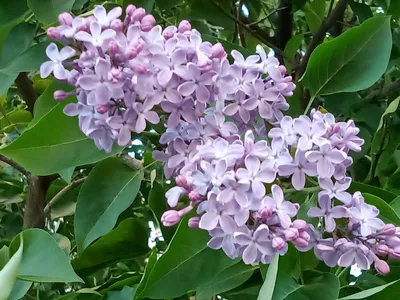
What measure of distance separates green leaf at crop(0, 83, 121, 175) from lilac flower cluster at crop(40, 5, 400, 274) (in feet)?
0.17

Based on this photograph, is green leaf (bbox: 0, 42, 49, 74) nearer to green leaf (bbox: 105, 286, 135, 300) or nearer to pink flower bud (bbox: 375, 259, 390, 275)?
green leaf (bbox: 105, 286, 135, 300)

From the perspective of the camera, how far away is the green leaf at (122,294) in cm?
59

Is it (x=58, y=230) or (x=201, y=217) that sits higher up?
(x=201, y=217)

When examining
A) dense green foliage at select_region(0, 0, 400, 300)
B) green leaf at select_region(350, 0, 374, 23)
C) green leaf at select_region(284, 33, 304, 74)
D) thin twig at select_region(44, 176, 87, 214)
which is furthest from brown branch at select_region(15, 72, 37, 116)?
green leaf at select_region(350, 0, 374, 23)

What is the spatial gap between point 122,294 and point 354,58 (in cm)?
30

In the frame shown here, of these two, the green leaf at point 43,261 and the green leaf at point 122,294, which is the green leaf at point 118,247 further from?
the green leaf at point 43,261

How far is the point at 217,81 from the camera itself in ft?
1.47

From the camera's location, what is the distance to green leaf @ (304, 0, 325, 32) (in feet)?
2.94

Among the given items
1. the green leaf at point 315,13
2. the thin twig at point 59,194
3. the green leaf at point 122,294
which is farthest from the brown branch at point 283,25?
the green leaf at point 122,294

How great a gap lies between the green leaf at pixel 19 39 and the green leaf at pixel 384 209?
37 cm

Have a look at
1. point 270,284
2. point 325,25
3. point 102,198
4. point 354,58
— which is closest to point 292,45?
point 325,25

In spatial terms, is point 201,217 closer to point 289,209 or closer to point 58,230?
point 289,209

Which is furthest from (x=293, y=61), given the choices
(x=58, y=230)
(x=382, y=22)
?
(x=58, y=230)

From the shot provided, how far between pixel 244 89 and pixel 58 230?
720mm
